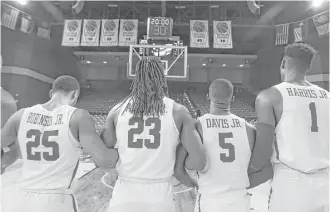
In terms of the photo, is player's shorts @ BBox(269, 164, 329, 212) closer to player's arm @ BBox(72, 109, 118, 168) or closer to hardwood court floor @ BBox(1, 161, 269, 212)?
player's arm @ BBox(72, 109, 118, 168)

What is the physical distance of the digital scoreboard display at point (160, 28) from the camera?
8745 millimetres

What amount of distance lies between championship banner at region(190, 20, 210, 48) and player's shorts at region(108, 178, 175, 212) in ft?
36.0

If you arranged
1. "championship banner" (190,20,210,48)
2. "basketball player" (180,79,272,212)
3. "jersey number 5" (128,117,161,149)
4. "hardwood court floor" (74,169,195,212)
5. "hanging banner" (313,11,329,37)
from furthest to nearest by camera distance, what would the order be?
1. "championship banner" (190,20,210,48)
2. "hanging banner" (313,11,329,37)
3. "hardwood court floor" (74,169,195,212)
4. "basketball player" (180,79,272,212)
5. "jersey number 5" (128,117,161,149)

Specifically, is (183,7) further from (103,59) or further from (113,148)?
(113,148)

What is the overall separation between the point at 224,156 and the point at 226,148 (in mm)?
63

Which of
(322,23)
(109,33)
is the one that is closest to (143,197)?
(109,33)

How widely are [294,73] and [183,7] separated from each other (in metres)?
14.0

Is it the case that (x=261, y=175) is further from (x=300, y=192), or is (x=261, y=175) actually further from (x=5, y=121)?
(x=5, y=121)

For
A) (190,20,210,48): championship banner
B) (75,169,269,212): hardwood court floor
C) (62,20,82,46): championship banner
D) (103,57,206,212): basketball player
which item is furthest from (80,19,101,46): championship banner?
(103,57,206,212): basketball player

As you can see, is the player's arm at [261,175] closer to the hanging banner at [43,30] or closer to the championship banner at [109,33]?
the championship banner at [109,33]

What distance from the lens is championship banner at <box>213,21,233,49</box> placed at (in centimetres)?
1208

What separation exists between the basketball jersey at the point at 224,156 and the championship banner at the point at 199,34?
1060 centimetres

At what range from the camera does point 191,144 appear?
5.71 ft

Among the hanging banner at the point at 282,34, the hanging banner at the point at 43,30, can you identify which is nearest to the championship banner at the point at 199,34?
the hanging banner at the point at 282,34
